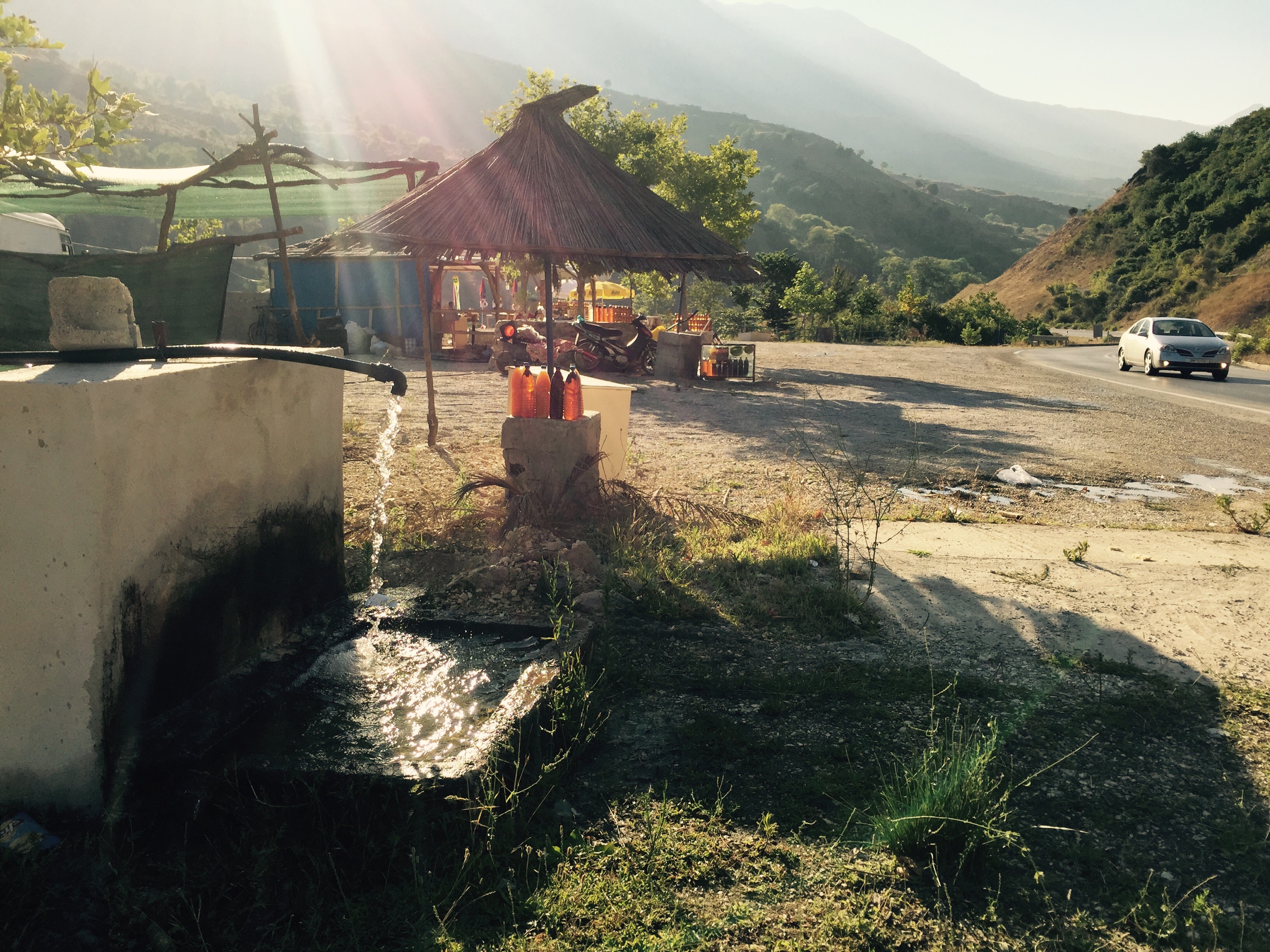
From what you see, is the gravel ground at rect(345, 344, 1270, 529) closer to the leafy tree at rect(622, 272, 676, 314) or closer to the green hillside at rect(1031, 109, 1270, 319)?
the leafy tree at rect(622, 272, 676, 314)

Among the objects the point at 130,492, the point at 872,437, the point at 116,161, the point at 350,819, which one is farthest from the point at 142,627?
the point at 116,161

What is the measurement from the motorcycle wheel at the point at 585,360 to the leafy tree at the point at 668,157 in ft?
31.1

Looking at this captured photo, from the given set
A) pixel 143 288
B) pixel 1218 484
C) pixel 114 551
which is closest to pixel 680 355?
pixel 1218 484

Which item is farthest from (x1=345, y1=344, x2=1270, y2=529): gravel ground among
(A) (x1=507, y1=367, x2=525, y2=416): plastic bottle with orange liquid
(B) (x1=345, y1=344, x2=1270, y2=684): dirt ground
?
(A) (x1=507, y1=367, x2=525, y2=416): plastic bottle with orange liquid

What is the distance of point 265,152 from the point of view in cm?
684

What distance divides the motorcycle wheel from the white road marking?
395 inches

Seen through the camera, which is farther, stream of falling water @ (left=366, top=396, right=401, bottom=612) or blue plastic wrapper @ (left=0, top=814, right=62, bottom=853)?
stream of falling water @ (left=366, top=396, right=401, bottom=612)

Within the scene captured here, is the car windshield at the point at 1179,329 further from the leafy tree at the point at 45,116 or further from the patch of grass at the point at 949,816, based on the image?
the leafy tree at the point at 45,116

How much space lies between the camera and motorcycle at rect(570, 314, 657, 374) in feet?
55.1

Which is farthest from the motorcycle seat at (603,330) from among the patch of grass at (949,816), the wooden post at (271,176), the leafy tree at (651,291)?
the patch of grass at (949,816)

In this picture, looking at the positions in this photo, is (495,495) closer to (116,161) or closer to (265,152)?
(265,152)

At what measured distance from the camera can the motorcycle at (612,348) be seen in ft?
55.1

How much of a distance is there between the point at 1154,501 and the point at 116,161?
271 ft

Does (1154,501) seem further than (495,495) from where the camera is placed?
Yes
